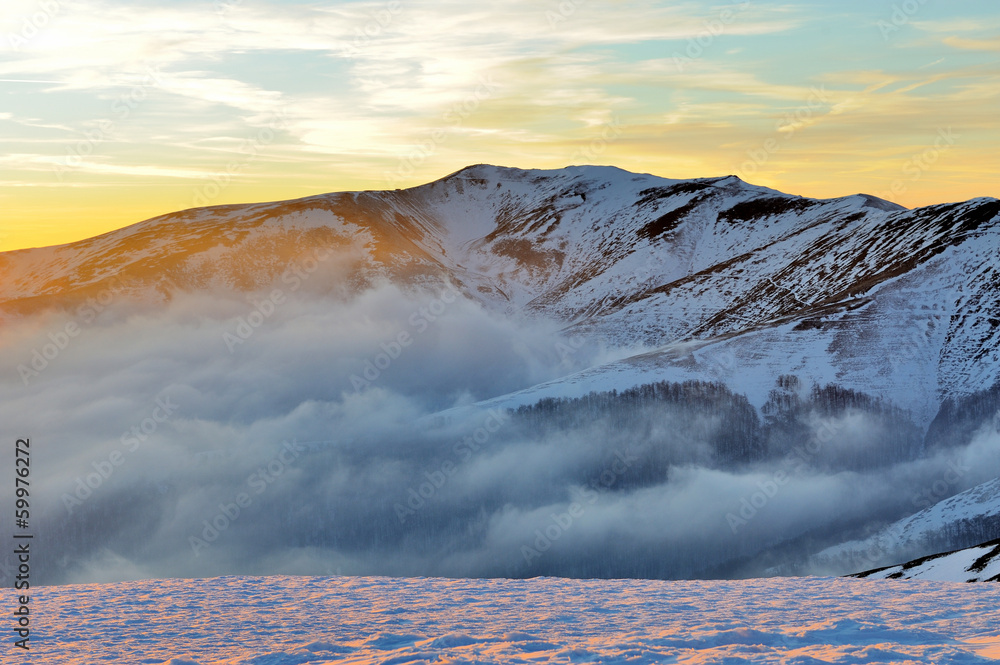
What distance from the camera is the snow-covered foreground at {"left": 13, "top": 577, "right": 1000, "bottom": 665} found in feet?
72.0

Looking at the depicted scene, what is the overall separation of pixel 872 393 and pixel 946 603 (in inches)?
7209

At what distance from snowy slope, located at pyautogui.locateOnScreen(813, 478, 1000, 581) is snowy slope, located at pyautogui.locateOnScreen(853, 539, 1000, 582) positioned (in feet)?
224

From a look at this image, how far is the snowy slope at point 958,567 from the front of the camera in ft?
249

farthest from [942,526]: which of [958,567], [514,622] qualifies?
[514,622]

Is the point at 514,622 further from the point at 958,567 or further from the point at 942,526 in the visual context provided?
the point at 942,526

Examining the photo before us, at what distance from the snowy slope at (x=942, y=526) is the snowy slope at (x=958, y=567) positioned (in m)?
68.1

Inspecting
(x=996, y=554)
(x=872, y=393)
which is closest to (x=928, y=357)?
(x=872, y=393)

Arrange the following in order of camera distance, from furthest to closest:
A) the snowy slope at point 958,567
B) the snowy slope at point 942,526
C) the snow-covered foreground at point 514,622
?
the snowy slope at point 942,526, the snowy slope at point 958,567, the snow-covered foreground at point 514,622

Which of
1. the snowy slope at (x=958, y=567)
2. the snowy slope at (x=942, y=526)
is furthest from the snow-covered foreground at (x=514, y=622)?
the snowy slope at (x=942, y=526)

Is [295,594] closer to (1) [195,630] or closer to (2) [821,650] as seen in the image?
(1) [195,630]

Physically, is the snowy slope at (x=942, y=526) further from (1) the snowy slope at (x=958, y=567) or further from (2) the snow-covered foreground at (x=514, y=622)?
(2) the snow-covered foreground at (x=514, y=622)

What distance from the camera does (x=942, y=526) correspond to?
16650 centimetres

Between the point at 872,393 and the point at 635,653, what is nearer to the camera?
the point at 635,653

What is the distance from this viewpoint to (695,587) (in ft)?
112
